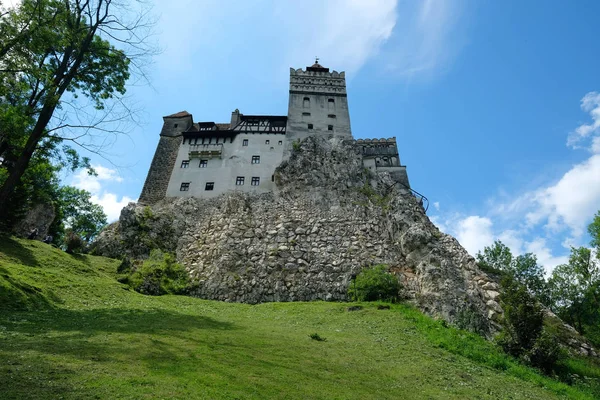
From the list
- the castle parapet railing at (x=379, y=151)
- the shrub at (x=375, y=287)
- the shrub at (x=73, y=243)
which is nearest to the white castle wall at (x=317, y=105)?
the castle parapet railing at (x=379, y=151)

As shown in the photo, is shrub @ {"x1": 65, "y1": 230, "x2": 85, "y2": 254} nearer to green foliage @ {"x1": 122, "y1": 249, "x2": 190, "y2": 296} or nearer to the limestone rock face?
the limestone rock face

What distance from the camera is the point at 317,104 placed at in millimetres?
46125

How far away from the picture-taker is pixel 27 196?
27750 millimetres

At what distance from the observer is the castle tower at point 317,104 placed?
143ft

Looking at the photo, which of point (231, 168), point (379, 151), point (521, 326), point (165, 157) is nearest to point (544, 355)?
point (521, 326)

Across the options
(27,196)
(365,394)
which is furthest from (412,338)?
(27,196)

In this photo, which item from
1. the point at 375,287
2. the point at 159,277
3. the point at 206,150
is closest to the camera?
the point at 375,287

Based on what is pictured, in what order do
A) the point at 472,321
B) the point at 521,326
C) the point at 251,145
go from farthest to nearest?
the point at 251,145 → the point at 472,321 → the point at 521,326

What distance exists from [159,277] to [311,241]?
39.7ft

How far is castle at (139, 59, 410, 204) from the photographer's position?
38531 millimetres

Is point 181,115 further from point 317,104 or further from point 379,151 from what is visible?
point 379,151

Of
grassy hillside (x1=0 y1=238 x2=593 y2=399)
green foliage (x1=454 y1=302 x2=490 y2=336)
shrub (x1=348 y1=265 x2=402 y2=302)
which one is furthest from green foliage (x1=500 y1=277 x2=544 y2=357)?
shrub (x1=348 y1=265 x2=402 y2=302)

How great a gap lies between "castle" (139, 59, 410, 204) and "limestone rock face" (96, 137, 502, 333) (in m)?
2.13

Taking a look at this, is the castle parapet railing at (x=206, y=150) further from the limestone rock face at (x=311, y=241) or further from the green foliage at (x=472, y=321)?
the green foliage at (x=472, y=321)
